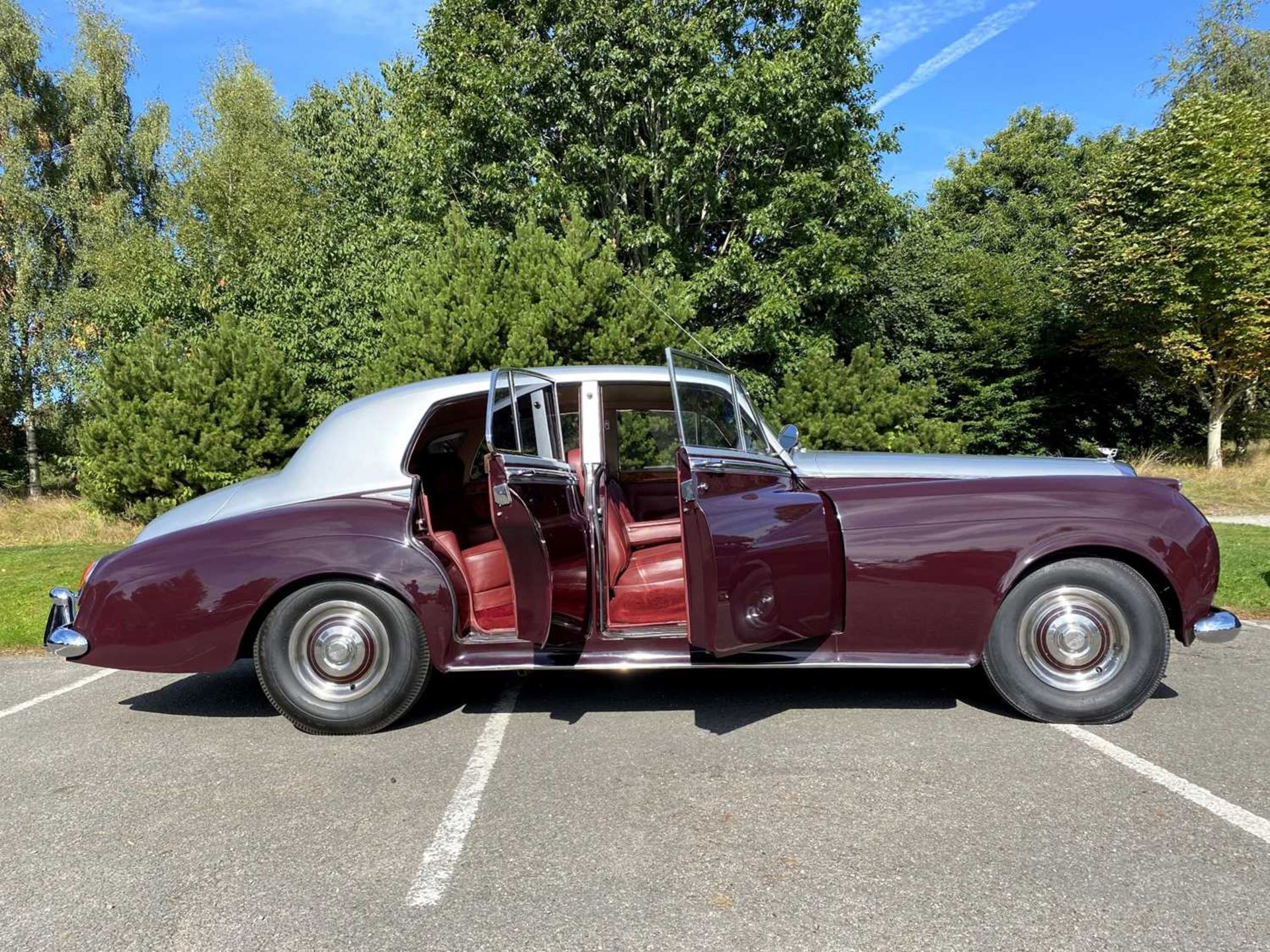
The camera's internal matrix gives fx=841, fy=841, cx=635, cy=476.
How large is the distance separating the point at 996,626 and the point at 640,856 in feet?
6.94

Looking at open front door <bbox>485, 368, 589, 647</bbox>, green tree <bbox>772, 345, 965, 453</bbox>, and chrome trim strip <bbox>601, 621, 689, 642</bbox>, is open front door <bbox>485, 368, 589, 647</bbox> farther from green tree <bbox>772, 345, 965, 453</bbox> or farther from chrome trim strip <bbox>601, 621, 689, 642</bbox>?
green tree <bbox>772, 345, 965, 453</bbox>

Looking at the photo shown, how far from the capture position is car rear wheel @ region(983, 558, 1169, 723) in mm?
3938

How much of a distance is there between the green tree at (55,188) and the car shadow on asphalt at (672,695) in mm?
22044

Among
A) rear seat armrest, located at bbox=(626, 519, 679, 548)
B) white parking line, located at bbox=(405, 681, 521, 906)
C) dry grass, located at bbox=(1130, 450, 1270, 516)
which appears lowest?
dry grass, located at bbox=(1130, 450, 1270, 516)

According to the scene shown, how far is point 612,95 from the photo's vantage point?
54.2ft

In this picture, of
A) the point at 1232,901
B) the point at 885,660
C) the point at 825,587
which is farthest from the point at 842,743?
the point at 1232,901

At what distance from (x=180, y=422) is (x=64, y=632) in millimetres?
10482

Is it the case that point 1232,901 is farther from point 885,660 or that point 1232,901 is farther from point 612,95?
point 612,95

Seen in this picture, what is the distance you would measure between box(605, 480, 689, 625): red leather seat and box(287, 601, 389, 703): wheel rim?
1174 millimetres

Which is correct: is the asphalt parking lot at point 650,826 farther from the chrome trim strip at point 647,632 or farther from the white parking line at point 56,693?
the chrome trim strip at point 647,632

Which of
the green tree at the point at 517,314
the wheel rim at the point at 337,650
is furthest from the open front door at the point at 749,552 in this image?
the green tree at the point at 517,314

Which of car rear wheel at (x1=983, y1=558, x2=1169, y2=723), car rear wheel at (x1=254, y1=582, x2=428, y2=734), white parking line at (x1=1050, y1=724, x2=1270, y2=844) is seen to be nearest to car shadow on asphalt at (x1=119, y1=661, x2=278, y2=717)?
car rear wheel at (x1=254, y1=582, x2=428, y2=734)

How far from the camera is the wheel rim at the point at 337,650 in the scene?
4105mm

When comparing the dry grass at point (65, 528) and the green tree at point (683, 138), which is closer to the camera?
the dry grass at point (65, 528)
